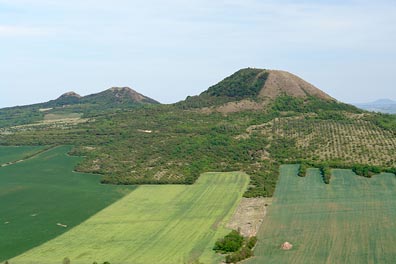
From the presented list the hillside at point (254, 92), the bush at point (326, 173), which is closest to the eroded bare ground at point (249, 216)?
the bush at point (326, 173)

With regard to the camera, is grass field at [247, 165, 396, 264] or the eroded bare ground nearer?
grass field at [247, 165, 396, 264]

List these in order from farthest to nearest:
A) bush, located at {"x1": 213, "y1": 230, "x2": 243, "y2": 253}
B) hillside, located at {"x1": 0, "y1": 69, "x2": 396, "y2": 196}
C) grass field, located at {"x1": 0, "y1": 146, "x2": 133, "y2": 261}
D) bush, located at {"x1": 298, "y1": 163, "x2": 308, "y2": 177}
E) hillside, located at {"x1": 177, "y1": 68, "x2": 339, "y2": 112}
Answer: hillside, located at {"x1": 177, "y1": 68, "x2": 339, "y2": 112}
hillside, located at {"x1": 0, "y1": 69, "x2": 396, "y2": 196}
bush, located at {"x1": 298, "y1": 163, "x2": 308, "y2": 177}
grass field, located at {"x1": 0, "y1": 146, "x2": 133, "y2": 261}
bush, located at {"x1": 213, "y1": 230, "x2": 243, "y2": 253}

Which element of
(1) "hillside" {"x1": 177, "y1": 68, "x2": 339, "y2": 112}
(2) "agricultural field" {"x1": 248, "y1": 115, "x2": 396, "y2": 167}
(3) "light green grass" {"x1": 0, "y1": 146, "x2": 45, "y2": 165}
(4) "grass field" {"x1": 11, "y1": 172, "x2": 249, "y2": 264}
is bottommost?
(4) "grass field" {"x1": 11, "y1": 172, "x2": 249, "y2": 264}

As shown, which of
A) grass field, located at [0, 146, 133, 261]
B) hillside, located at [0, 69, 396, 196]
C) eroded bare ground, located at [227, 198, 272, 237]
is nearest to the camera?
eroded bare ground, located at [227, 198, 272, 237]

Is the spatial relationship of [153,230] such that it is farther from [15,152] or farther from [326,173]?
[15,152]

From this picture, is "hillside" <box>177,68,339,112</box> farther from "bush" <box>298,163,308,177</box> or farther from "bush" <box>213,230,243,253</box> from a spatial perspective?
"bush" <box>213,230,243,253</box>

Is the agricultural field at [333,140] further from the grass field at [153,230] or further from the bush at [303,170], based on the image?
the grass field at [153,230]

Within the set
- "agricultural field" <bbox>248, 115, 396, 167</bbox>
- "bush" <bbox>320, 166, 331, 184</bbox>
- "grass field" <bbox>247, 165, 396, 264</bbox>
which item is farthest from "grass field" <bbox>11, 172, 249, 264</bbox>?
"agricultural field" <bbox>248, 115, 396, 167</bbox>
